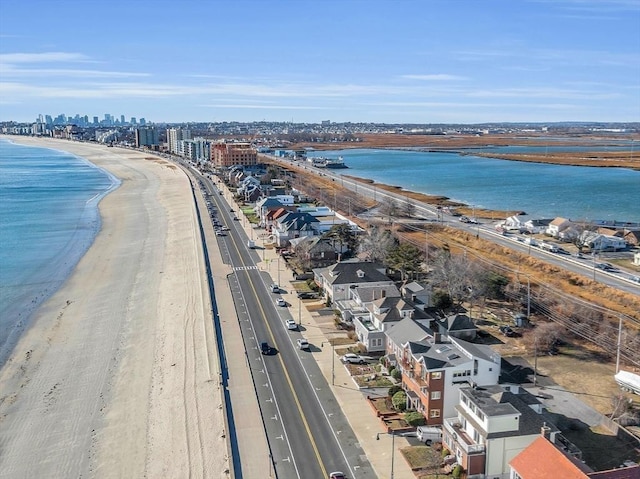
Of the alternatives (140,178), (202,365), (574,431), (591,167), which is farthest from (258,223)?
(591,167)

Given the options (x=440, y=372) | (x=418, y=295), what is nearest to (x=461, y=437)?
(x=440, y=372)

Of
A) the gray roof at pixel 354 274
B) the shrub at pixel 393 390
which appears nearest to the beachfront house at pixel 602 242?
the gray roof at pixel 354 274

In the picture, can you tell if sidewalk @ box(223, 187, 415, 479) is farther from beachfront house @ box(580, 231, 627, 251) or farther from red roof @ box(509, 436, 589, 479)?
beachfront house @ box(580, 231, 627, 251)

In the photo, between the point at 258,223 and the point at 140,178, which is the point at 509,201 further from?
the point at 140,178

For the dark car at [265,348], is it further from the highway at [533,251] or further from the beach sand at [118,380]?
the highway at [533,251]

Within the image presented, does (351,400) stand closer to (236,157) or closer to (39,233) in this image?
(39,233)

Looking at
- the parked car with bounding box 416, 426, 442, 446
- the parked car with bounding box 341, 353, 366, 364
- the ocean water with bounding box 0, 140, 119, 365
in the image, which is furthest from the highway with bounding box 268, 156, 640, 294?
the ocean water with bounding box 0, 140, 119, 365
